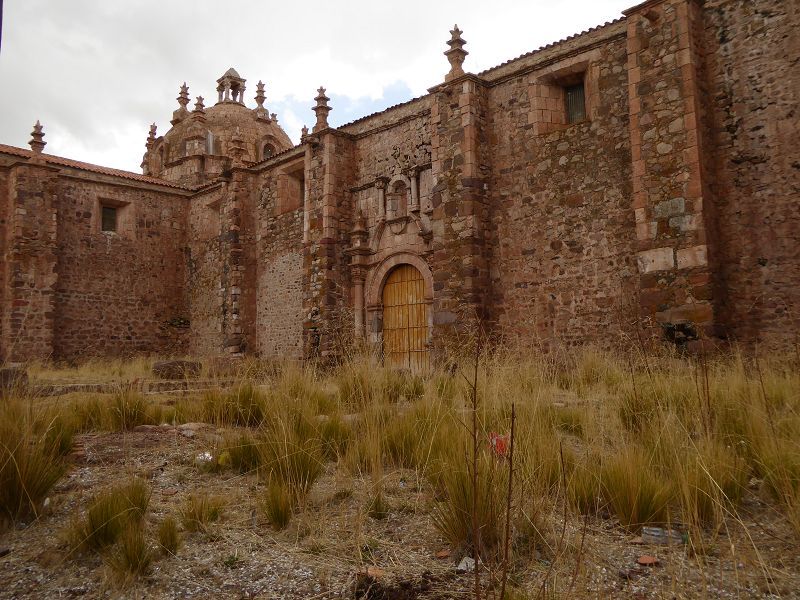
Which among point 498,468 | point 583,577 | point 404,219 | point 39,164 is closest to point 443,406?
point 498,468

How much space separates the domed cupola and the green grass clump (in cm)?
2323

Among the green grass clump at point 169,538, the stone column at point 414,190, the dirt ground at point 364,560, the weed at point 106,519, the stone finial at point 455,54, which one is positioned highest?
the stone finial at point 455,54

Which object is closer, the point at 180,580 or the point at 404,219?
the point at 180,580

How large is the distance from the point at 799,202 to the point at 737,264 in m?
1.17

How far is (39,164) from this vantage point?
1716 centimetres

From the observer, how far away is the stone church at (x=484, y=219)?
8453 mm

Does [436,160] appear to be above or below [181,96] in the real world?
below

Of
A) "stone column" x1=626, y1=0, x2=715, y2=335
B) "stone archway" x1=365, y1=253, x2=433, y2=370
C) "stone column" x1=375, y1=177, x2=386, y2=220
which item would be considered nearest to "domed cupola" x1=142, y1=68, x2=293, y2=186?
"stone column" x1=375, y1=177, x2=386, y2=220

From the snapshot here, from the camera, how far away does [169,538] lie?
2.87 metres

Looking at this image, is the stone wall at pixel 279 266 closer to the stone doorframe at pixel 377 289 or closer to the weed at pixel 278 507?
the stone doorframe at pixel 377 289

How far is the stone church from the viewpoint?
845 centimetres

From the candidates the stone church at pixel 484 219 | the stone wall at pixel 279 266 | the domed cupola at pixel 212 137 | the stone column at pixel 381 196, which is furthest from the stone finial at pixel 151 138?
the stone column at pixel 381 196

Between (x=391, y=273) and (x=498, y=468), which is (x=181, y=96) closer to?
(x=391, y=273)

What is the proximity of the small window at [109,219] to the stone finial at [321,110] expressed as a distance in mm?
9057
